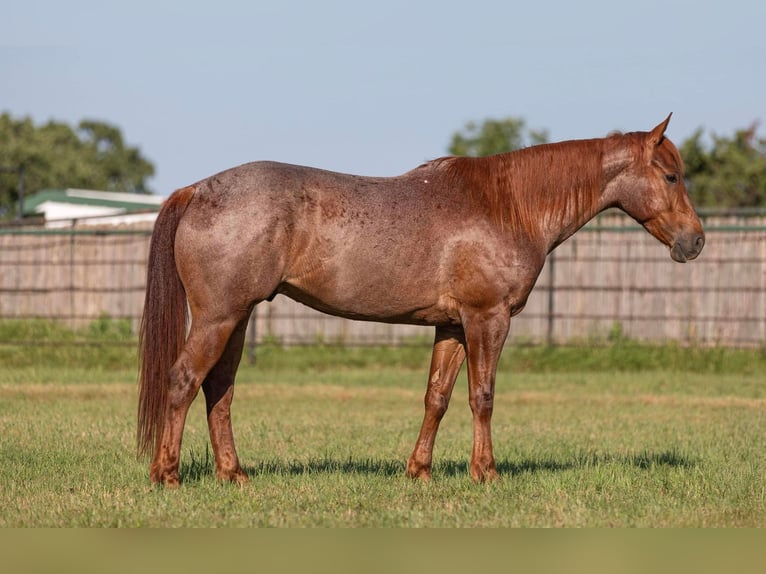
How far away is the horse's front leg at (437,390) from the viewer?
791cm

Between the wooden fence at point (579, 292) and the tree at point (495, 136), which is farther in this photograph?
the tree at point (495, 136)

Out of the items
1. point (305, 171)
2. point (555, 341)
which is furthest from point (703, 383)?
point (305, 171)

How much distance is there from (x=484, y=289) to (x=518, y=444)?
3157mm

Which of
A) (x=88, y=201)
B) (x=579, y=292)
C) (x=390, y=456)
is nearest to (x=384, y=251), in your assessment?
(x=390, y=456)

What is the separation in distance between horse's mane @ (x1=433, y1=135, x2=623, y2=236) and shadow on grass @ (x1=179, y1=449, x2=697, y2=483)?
1.79m

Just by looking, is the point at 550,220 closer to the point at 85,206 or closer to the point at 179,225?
the point at 179,225

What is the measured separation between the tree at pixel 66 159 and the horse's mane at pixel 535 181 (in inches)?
1577

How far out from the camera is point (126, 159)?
2438 inches

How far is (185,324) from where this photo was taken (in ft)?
24.4

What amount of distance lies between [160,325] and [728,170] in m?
28.8

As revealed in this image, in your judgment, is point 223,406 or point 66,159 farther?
point 66,159

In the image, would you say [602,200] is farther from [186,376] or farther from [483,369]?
[186,376]

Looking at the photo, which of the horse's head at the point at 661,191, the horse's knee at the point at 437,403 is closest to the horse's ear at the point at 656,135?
the horse's head at the point at 661,191

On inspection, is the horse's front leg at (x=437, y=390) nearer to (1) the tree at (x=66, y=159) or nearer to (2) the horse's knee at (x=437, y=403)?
(2) the horse's knee at (x=437, y=403)
